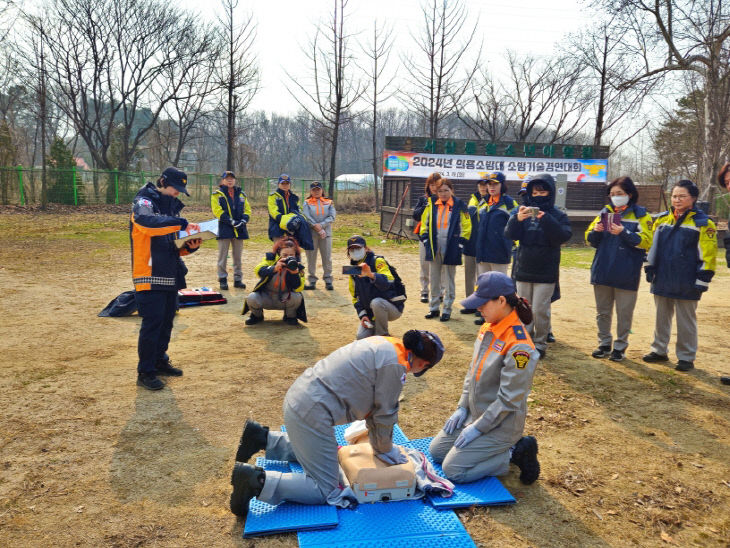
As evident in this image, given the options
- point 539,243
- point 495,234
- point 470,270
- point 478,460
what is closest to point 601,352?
point 539,243

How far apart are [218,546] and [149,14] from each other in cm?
3346

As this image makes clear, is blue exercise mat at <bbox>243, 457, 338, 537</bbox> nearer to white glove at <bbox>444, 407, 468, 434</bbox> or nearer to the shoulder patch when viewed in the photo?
white glove at <bbox>444, 407, 468, 434</bbox>

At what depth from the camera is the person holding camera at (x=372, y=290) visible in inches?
230

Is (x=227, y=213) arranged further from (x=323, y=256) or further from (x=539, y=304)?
(x=539, y=304)

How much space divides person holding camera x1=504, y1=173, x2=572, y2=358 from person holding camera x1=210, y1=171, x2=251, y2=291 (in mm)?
4822

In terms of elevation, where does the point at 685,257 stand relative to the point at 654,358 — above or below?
above

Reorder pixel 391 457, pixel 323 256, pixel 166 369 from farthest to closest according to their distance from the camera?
pixel 323 256 → pixel 166 369 → pixel 391 457

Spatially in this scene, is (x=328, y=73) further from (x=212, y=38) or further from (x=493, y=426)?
(x=493, y=426)

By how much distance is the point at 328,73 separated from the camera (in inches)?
1051

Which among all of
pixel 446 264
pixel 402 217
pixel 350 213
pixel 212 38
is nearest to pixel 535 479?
pixel 446 264

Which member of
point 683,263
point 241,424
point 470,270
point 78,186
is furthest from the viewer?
point 78,186

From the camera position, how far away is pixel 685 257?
571 cm

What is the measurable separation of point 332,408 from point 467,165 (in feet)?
52.8

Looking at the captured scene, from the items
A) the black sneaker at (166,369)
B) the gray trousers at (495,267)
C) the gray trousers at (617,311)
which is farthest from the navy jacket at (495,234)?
the black sneaker at (166,369)
